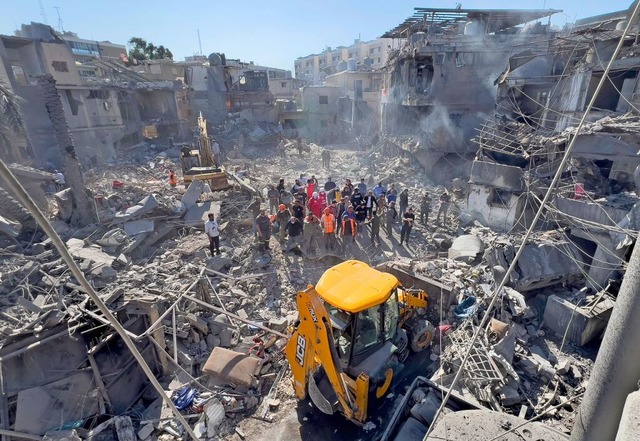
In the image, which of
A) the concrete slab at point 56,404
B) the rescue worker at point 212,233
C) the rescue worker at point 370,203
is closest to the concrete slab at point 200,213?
the rescue worker at point 212,233

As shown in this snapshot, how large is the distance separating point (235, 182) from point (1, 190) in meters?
7.71

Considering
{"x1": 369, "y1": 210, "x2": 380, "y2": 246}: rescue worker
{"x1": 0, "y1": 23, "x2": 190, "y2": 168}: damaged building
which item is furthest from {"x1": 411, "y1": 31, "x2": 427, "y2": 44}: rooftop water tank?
{"x1": 0, "y1": 23, "x2": 190, "y2": 168}: damaged building

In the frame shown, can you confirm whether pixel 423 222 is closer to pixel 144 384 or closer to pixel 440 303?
pixel 440 303

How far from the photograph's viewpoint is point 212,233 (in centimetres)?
934

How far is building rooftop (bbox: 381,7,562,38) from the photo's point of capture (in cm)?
2038

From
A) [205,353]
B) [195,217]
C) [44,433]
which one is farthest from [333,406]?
[195,217]

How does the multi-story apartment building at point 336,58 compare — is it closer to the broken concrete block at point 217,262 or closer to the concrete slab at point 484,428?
the broken concrete block at point 217,262

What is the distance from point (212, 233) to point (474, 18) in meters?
22.4

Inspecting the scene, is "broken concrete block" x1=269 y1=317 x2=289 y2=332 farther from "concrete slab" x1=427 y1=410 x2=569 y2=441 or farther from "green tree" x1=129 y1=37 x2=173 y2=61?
"green tree" x1=129 y1=37 x2=173 y2=61

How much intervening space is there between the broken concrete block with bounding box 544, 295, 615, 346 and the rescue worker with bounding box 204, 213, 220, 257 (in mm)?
8369

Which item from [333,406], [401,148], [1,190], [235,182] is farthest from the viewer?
[401,148]

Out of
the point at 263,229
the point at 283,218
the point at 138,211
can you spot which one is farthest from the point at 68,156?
the point at 283,218

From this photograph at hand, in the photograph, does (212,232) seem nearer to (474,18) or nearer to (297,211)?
(297,211)

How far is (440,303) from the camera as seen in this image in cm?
704
